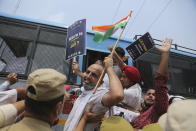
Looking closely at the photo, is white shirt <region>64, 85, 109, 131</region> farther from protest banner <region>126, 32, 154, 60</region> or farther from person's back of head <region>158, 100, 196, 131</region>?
protest banner <region>126, 32, 154, 60</region>

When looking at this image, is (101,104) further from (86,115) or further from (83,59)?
(83,59)

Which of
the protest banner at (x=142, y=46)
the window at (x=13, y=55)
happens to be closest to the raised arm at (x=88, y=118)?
the protest banner at (x=142, y=46)

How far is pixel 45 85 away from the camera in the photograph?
1.10 metres

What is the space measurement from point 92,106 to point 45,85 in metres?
0.75

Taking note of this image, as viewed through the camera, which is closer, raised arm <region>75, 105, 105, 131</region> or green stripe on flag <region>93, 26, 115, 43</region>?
raised arm <region>75, 105, 105, 131</region>

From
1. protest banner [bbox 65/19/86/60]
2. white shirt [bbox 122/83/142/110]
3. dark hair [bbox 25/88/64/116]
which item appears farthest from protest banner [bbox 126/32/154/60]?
dark hair [bbox 25/88/64/116]

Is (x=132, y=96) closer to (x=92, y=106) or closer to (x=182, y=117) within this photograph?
(x=92, y=106)

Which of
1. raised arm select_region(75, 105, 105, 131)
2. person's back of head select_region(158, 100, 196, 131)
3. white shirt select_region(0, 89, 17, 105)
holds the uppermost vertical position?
person's back of head select_region(158, 100, 196, 131)

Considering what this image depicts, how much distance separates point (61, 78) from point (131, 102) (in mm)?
1298

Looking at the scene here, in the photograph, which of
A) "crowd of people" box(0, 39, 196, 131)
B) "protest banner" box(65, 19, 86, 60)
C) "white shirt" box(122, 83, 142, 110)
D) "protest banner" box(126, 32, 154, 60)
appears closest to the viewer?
"crowd of people" box(0, 39, 196, 131)

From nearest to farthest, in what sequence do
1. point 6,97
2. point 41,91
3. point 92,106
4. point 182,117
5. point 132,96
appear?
point 182,117 → point 41,91 → point 6,97 → point 92,106 → point 132,96

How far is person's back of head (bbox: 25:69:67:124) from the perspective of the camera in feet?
3.59

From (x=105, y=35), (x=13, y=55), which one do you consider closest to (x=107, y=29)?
(x=105, y=35)

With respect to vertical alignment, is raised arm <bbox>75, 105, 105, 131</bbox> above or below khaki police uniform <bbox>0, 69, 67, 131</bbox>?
below
